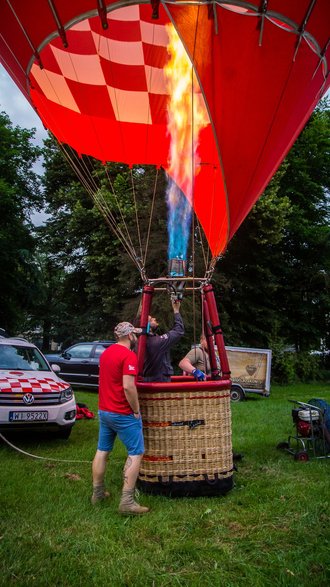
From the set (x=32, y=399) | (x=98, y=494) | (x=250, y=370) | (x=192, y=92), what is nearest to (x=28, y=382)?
(x=32, y=399)

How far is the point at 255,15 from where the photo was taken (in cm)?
417

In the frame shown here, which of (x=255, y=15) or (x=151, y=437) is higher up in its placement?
(x=255, y=15)

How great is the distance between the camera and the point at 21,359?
25.8 feet

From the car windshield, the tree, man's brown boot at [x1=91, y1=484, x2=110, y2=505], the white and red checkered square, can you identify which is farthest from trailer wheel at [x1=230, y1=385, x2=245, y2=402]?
the tree

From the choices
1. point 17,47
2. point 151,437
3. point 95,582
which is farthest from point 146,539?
point 17,47

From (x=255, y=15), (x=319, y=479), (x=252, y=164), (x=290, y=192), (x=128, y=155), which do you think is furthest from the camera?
(x=290, y=192)

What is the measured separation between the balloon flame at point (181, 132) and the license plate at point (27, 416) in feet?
8.98

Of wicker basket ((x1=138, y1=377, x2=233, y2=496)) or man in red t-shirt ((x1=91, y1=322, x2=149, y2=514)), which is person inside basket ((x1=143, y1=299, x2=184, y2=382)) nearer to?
wicker basket ((x1=138, y1=377, x2=233, y2=496))

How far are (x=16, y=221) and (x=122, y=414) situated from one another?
64.8 ft

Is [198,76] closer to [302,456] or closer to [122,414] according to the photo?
[122,414]

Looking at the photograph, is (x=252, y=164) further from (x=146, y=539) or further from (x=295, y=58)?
(x=146, y=539)

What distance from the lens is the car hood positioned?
6.69 meters

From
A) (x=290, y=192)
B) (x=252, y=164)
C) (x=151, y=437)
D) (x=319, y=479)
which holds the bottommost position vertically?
(x=319, y=479)

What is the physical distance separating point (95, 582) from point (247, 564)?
93cm
